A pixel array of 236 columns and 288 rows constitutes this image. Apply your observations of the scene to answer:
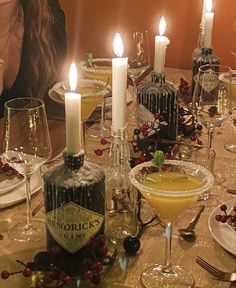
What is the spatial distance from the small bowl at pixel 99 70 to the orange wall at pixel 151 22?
2.27ft

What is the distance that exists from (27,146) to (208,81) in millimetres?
470

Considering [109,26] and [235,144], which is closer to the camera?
[235,144]

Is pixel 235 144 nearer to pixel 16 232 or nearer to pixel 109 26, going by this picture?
pixel 16 232

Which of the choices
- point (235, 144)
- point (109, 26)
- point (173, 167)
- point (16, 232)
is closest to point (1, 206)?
point (16, 232)

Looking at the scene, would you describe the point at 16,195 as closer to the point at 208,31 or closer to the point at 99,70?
the point at 99,70

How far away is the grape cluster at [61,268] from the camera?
826 mm

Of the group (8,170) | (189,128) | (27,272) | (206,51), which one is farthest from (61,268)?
(206,51)

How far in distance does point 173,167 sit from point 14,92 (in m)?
1.29

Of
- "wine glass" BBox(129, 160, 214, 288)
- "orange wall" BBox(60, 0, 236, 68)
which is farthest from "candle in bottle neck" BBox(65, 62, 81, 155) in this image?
"orange wall" BBox(60, 0, 236, 68)

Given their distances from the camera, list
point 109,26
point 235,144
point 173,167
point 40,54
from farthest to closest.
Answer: point 109,26
point 40,54
point 235,144
point 173,167

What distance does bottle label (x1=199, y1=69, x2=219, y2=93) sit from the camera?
49.4 inches

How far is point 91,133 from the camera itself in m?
1.50

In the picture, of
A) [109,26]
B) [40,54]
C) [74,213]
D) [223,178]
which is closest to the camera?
[74,213]

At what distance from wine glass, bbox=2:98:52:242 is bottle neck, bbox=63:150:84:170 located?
17cm
